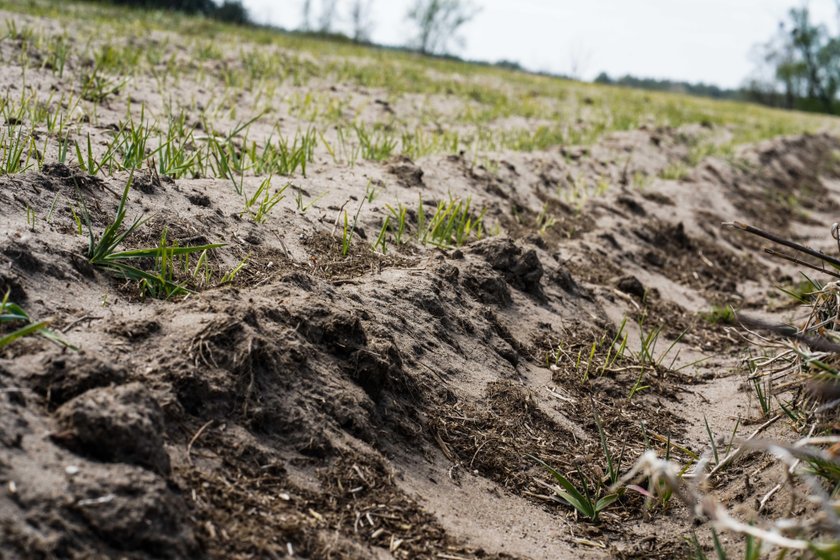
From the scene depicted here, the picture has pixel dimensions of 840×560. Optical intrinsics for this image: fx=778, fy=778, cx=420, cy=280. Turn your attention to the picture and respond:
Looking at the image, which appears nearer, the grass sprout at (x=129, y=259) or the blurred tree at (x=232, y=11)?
the grass sprout at (x=129, y=259)

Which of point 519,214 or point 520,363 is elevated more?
point 519,214

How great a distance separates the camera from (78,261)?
8.16 ft

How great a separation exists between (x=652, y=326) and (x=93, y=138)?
10.4 feet

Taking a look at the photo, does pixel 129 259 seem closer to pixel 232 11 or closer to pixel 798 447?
pixel 798 447

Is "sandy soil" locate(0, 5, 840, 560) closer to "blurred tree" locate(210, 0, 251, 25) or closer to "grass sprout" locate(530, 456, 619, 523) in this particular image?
"grass sprout" locate(530, 456, 619, 523)

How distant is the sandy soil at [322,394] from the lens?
174cm

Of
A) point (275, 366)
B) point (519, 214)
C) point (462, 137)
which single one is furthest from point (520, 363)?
point (462, 137)

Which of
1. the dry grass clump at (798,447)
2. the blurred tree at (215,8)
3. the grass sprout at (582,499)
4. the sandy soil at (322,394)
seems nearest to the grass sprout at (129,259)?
the sandy soil at (322,394)

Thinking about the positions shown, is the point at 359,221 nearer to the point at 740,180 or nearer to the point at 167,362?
the point at 167,362

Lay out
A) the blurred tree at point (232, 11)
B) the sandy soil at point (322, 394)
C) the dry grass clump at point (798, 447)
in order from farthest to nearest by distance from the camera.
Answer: the blurred tree at point (232, 11) < the dry grass clump at point (798, 447) < the sandy soil at point (322, 394)

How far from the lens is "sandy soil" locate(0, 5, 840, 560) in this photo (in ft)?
5.70

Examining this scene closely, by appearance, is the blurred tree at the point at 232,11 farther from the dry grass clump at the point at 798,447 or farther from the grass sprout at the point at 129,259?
the dry grass clump at the point at 798,447

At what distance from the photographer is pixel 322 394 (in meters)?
2.36

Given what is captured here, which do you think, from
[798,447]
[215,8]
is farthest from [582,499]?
[215,8]
